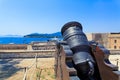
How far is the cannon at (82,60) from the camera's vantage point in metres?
5.22


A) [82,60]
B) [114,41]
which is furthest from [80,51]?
[114,41]

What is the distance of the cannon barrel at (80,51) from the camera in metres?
5.26

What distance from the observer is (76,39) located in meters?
5.79

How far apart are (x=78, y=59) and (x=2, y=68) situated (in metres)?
7.47

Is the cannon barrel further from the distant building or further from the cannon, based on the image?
the distant building

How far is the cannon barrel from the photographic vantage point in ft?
17.3

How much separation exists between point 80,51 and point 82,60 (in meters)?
0.32

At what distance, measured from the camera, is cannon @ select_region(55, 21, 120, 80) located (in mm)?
5223

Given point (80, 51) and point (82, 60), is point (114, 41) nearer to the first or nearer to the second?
point (80, 51)

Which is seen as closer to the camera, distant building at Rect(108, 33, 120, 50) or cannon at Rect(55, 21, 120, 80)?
cannon at Rect(55, 21, 120, 80)

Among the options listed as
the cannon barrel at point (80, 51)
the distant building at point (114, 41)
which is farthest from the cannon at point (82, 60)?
the distant building at point (114, 41)

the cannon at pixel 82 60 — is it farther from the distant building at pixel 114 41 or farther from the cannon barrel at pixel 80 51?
the distant building at pixel 114 41

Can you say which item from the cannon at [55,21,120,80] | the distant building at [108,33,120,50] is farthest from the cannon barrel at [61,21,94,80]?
the distant building at [108,33,120,50]

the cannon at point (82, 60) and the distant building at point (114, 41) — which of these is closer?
the cannon at point (82, 60)
